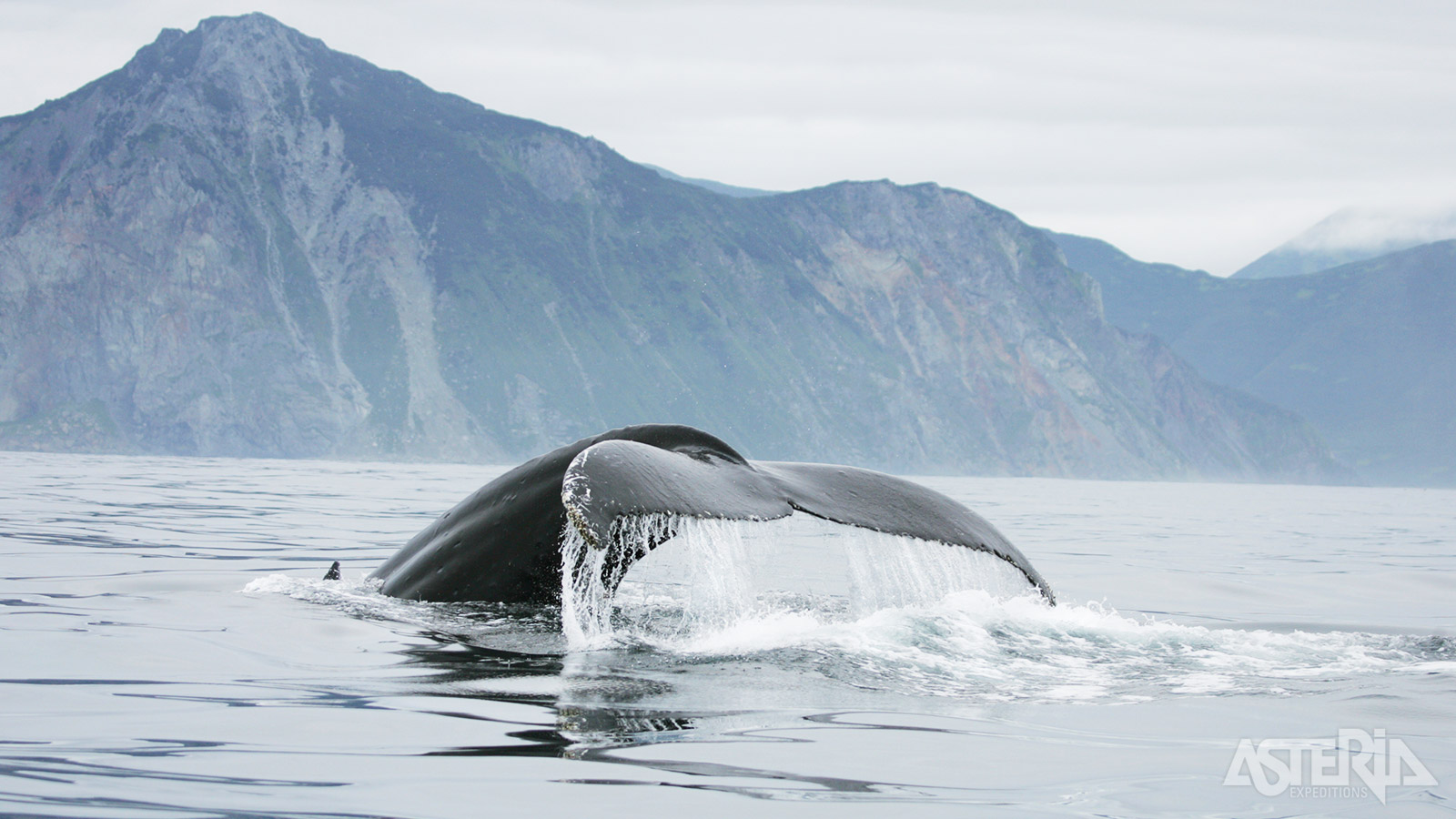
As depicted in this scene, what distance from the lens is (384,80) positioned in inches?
5359

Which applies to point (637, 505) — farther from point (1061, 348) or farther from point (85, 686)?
point (1061, 348)

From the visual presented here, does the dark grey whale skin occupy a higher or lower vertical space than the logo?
higher

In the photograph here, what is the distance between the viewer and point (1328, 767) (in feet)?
12.9

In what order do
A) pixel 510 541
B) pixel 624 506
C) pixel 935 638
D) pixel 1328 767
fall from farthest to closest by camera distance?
pixel 510 541, pixel 935 638, pixel 624 506, pixel 1328 767

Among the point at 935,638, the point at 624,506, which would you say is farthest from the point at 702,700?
the point at 935,638

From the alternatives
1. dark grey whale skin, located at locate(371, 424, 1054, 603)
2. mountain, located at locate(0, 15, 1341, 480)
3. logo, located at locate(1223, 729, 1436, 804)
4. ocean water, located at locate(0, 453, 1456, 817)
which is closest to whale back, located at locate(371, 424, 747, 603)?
dark grey whale skin, located at locate(371, 424, 1054, 603)

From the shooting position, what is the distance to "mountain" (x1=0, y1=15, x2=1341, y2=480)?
9556 centimetres

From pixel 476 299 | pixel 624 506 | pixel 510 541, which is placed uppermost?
pixel 476 299

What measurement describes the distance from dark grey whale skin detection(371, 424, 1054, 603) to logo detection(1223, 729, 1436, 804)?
148cm

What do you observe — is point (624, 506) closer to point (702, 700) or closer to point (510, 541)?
point (702, 700)

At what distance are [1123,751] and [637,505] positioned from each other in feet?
5.58

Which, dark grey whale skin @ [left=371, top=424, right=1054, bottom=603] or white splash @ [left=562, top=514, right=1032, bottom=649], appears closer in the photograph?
dark grey whale skin @ [left=371, top=424, right=1054, bottom=603]

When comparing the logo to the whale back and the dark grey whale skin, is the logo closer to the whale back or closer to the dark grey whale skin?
the dark grey whale skin

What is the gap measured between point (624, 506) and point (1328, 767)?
7.32 feet
